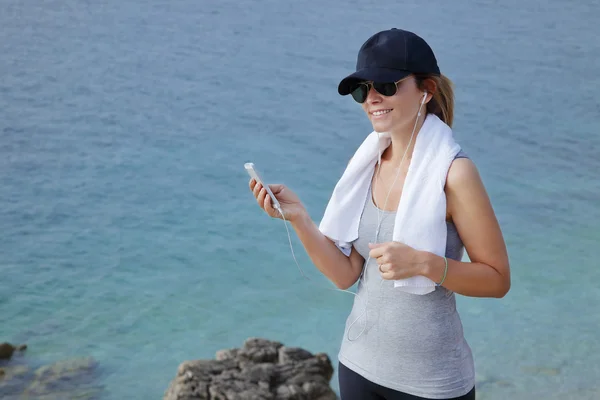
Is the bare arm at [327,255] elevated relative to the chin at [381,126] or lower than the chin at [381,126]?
lower

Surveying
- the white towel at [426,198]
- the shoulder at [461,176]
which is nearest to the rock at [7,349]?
the white towel at [426,198]

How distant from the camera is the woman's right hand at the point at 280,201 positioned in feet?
6.17

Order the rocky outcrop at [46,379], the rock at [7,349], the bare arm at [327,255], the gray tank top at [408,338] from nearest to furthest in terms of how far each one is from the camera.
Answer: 1. the gray tank top at [408,338]
2. the bare arm at [327,255]
3. the rocky outcrop at [46,379]
4. the rock at [7,349]

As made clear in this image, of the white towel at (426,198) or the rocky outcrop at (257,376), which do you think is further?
the rocky outcrop at (257,376)

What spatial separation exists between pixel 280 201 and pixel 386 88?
0.39m

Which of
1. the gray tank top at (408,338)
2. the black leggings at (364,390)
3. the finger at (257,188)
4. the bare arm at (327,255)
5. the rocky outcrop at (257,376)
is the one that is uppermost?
the finger at (257,188)

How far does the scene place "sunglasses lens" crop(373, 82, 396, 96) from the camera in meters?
1.77

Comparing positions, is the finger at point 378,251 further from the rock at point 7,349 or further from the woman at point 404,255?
the rock at point 7,349

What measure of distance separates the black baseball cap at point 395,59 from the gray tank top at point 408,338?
327mm

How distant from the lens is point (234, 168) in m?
9.36

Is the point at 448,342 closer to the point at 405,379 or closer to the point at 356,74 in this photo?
the point at 405,379

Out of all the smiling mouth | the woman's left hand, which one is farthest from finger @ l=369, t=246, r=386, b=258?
the smiling mouth

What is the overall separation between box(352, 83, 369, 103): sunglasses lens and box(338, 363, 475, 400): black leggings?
64 cm

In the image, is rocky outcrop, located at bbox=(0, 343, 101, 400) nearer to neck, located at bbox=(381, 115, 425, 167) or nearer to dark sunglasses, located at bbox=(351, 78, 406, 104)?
neck, located at bbox=(381, 115, 425, 167)
